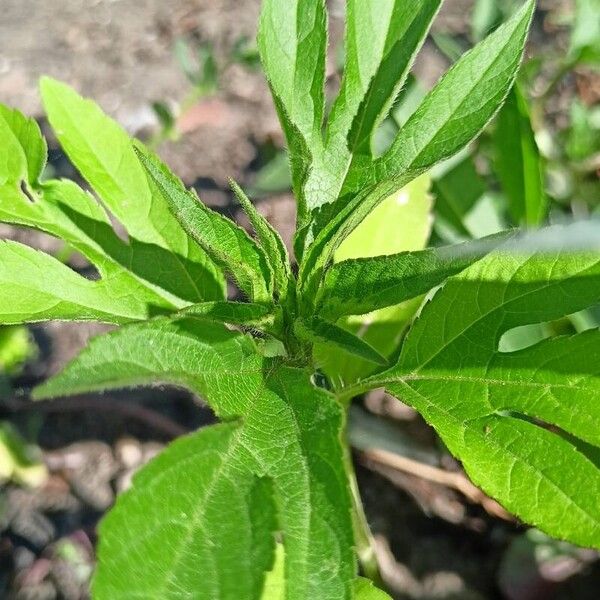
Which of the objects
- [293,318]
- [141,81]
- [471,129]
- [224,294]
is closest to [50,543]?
[224,294]

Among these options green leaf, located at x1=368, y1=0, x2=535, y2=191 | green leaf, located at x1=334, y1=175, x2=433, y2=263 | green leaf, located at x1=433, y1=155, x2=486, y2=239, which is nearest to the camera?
green leaf, located at x1=368, y1=0, x2=535, y2=191

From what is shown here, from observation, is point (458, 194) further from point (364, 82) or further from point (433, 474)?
point (364, 82)

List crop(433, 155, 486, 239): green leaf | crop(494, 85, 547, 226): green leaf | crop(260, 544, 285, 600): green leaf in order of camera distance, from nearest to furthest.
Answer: crop(260, 544, 285, 600): green leaf, crop(494, 85, 547, 226): green leaf, crop(433, 155, 486, 239): green leaf

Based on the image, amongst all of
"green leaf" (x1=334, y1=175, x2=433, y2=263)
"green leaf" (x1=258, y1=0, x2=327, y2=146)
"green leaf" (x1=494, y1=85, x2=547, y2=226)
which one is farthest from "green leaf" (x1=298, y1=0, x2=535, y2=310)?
"green leaf" (x1=494, y1=85, x2=547, y2=226)

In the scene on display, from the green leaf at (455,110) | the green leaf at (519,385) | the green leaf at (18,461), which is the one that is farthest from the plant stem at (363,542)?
the green leaf at (18,461)

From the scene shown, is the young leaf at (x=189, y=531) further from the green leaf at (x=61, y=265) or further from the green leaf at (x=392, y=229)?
the green leaf at (x=392, y=229)

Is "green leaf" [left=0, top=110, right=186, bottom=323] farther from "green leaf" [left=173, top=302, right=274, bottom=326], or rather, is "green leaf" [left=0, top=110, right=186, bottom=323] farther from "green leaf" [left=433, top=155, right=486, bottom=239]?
"green leaf" [left=433, top=155, right=486, bottom=239]

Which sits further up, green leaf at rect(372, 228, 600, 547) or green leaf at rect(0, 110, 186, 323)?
green leaf at rect(0, 110, 186, 323)
